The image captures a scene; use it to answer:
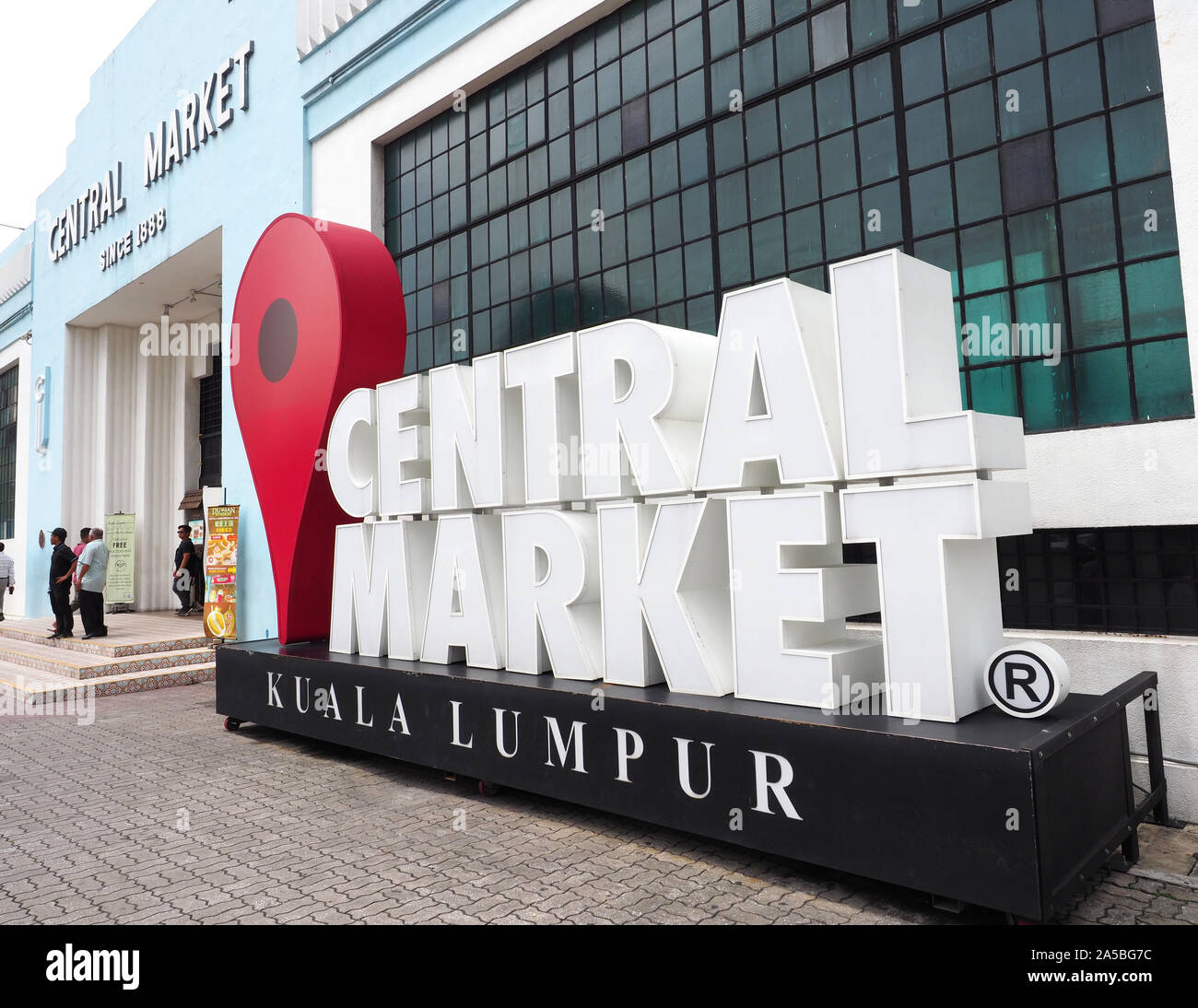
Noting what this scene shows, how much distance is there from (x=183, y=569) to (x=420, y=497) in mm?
11950

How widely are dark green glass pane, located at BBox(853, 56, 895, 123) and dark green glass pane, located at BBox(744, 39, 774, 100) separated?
0.84 m

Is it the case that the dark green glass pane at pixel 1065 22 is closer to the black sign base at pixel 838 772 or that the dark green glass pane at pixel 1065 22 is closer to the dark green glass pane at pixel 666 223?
the dark green glass pane at pixel 666 223

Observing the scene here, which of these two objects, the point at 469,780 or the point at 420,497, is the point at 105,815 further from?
the point at 420,497

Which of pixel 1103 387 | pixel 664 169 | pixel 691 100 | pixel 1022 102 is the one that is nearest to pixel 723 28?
pixel 691 100

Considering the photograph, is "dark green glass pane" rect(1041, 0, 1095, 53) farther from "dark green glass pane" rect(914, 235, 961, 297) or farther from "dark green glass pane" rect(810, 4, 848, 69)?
"dark green glass pane" rect(810, 4, 848, 69)

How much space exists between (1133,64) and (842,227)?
6.74 ft

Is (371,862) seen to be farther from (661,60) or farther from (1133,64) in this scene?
(661,60)

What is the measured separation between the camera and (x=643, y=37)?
8.28 meters

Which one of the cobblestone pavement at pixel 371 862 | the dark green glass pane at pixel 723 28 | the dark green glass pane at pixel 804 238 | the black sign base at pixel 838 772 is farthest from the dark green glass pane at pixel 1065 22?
the cobblestone pavement at pixel 371 862

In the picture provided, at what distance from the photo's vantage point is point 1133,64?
524 cm

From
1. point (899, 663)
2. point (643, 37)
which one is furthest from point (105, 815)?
point (643, 37)

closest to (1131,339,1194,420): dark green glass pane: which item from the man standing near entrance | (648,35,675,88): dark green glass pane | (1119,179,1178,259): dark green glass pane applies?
(1119,179,1178,259): dark green glass pane
